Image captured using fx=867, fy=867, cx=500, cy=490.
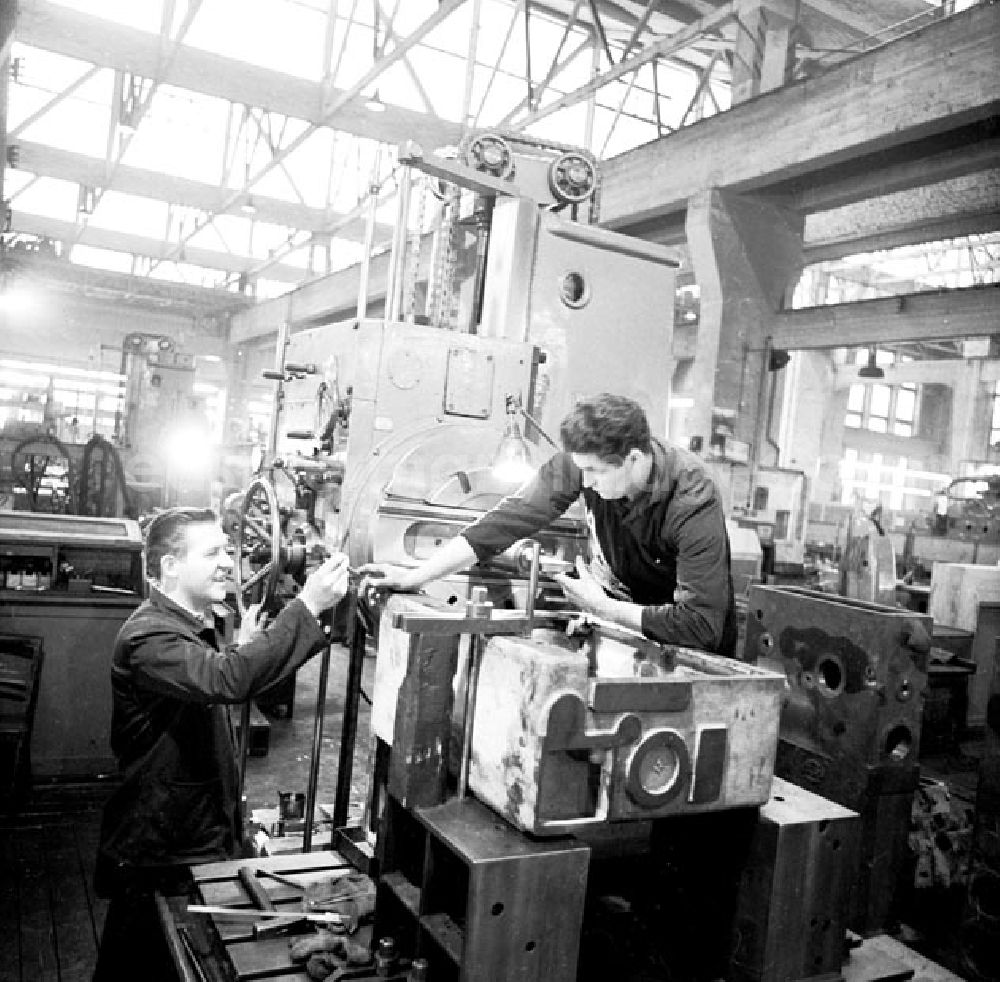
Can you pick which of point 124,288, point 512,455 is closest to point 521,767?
point 512,455

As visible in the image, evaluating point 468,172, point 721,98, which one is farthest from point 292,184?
point 468,172

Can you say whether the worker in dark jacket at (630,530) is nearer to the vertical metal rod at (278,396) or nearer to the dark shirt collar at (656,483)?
the dark shirt collar at (656,483)

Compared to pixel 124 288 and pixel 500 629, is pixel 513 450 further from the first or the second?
pixel 124 288

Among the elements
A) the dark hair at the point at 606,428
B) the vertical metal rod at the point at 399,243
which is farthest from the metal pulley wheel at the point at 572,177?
the dark hair at the point at 606,428

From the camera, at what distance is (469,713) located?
160 centimetres

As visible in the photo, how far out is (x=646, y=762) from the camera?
148cm

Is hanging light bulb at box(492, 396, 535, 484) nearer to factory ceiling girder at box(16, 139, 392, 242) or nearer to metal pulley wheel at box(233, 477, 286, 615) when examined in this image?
metal pulley wheel at box(233, 477, 286, 615)

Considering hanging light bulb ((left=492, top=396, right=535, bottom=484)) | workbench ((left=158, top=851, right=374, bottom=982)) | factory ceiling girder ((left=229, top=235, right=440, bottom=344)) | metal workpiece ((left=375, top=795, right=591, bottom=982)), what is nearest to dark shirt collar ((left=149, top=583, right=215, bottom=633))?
workbench ((left=158, top=851, right=374, bottom=982))

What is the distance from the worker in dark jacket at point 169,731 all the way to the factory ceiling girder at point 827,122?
4.11 metres

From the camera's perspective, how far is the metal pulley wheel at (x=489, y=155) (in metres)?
3.81

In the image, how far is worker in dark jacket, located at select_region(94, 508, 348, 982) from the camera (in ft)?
6.56

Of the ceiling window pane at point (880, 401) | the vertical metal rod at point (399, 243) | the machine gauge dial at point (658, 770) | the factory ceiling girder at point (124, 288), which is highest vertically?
the ceiling window pane at point (880, 401)

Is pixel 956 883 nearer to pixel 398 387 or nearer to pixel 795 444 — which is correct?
pixel 398 387

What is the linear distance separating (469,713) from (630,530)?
982 mm
